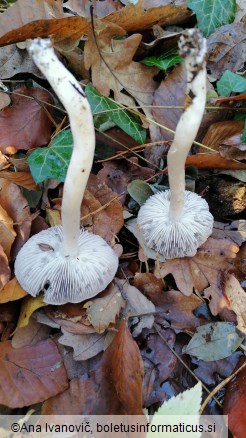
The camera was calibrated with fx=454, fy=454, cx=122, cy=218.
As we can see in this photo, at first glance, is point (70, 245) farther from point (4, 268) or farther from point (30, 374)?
point (30, 374)

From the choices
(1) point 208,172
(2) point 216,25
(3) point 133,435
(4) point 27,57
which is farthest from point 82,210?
(2) point 216,25

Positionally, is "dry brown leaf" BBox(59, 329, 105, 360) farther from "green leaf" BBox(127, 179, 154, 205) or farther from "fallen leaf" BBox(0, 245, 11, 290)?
"green leaf" BBox(127, 179, 154, 205)

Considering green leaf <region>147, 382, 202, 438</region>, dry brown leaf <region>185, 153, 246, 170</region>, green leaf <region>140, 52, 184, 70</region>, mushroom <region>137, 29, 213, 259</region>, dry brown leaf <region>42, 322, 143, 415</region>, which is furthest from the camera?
green leaf <region>140, 52, 184, 70</region>

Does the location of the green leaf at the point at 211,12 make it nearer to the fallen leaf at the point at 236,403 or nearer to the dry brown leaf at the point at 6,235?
the dry brown leaf at the point at 6,235

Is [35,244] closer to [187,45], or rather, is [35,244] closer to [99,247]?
[99,247]

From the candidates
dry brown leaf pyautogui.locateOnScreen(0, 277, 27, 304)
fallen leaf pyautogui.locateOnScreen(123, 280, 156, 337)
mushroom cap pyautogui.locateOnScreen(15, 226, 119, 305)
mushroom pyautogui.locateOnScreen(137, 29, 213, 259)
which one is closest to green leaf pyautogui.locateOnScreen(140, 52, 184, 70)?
mushroom pyautogui.locateOnScreen(137, 29, 213, 259)

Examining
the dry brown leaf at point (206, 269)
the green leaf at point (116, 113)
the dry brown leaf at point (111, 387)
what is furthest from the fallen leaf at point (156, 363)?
the green leaf at point (116, 113)

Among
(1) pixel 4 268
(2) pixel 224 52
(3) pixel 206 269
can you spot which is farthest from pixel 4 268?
(2) pixel 224 52
